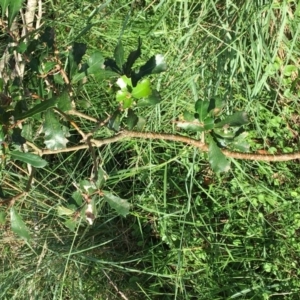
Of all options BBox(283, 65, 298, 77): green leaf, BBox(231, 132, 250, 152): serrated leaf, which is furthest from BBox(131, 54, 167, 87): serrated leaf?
BBox(283, 65, 298, 77): green leaf

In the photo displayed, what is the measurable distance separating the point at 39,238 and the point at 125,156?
480 millimetres

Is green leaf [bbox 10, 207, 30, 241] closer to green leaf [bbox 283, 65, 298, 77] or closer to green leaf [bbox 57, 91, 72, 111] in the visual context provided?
green leaf [bbox 57, 91, 72, 111]

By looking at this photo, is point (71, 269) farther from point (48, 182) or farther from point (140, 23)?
point (140, 23)

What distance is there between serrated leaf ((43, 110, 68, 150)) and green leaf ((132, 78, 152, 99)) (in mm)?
183

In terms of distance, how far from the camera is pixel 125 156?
1.94m

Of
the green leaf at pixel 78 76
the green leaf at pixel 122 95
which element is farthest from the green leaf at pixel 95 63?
the green leaf at pixel 122 95

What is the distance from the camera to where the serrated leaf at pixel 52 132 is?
104cm

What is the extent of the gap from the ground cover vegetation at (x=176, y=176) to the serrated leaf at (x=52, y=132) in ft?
1.98

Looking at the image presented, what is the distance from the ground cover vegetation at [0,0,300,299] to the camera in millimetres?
1701

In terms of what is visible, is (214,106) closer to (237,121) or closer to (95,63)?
(237,121)

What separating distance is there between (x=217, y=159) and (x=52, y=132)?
1.25 feet

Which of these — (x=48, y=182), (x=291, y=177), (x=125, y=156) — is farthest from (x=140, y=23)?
(x=291, y=177)

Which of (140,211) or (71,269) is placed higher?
(140,211)

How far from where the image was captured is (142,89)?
1011 millimetres
